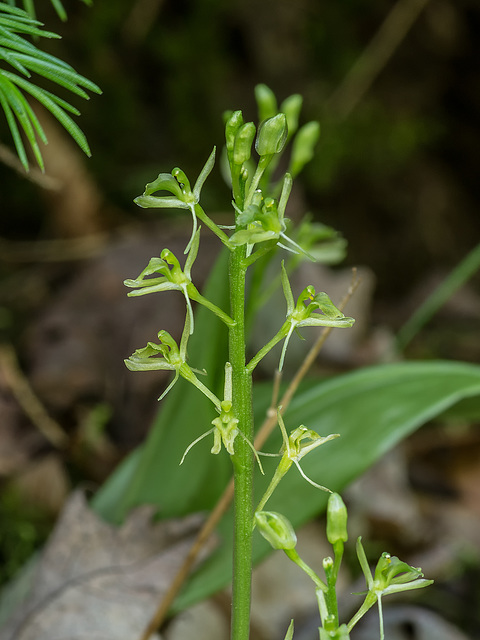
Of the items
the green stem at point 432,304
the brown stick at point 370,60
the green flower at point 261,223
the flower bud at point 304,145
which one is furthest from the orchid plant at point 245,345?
the brown stick at point 370,60

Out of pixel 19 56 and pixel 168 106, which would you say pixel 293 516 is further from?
pixel 168 106

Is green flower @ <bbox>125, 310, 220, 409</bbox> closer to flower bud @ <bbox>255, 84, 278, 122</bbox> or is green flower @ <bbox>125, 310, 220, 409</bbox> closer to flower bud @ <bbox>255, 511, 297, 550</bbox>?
flower bud @ <bbox>255, 511, 297, 550</bbox>

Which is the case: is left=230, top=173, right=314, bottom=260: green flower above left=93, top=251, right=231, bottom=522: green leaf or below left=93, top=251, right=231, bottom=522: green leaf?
above

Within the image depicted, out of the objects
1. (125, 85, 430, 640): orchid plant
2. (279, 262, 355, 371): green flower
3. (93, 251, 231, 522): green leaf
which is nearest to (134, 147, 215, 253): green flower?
(125, 85, 430, 640): orchid plant

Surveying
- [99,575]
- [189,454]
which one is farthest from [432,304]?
[99,575]

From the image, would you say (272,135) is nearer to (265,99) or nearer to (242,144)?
(242,144)

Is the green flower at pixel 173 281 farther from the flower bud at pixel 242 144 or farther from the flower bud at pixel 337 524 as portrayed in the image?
the flower bud at pixel 337 524

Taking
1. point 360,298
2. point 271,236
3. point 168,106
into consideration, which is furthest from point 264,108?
point 168,106
